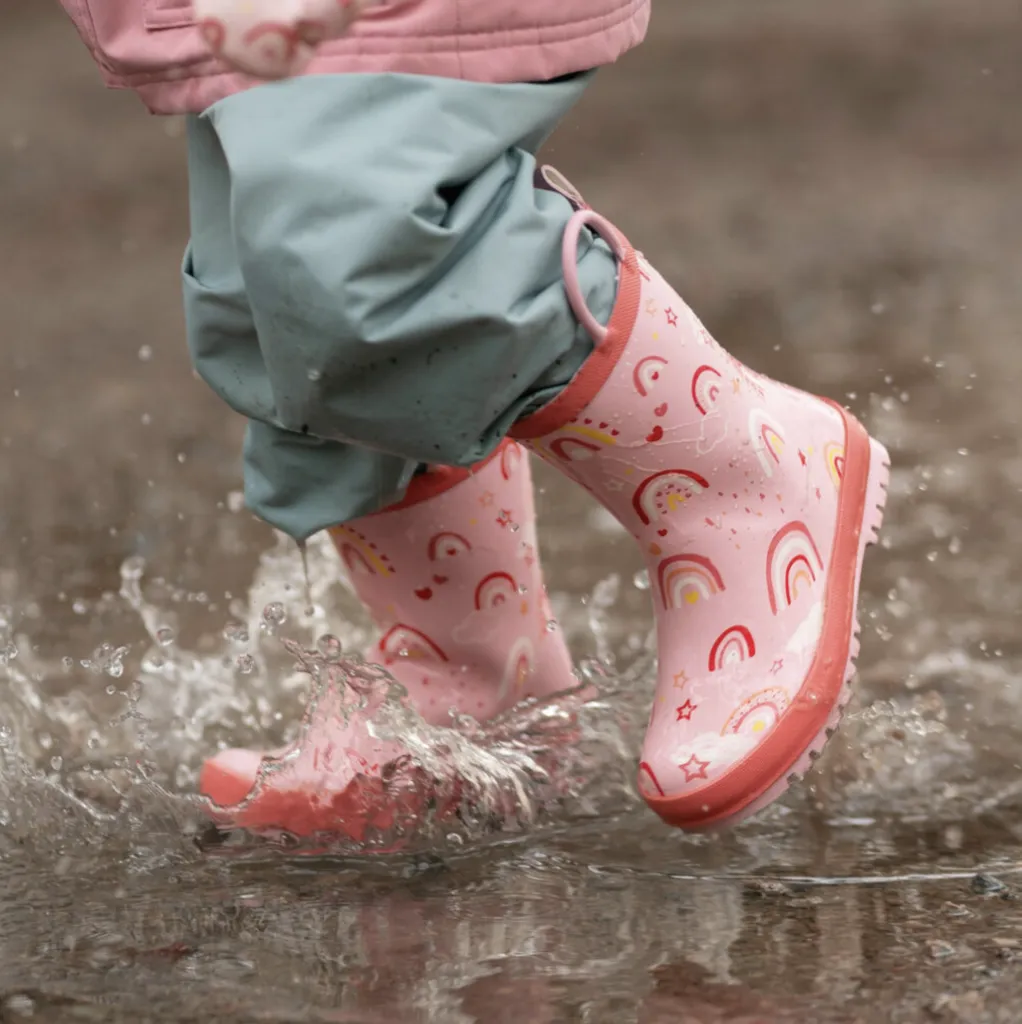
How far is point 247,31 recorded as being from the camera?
0.87 meters

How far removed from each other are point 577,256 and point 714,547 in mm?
193

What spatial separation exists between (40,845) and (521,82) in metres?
→ 0.51

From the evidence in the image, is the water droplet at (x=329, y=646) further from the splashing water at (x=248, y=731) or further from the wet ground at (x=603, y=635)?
the wet ground at (x=603, y=635)

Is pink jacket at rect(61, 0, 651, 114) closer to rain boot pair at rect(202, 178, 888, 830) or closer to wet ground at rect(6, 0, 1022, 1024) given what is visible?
rain boot pair at rect(202, 178, 888, 830)

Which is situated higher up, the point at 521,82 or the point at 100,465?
the point at 521,82

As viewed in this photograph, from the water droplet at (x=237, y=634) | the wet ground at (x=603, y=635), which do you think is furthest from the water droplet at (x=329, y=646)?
the water droplet at (x=237, y=634)

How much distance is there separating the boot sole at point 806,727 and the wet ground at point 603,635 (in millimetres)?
40

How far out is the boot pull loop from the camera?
0.90 metres

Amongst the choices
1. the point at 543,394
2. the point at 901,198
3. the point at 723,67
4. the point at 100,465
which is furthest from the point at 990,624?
the point at 723,67

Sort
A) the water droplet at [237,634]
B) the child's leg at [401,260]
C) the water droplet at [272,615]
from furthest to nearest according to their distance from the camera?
the water droplet at [237,634], the water droplet at [272,615], the child's leg at [401,260]

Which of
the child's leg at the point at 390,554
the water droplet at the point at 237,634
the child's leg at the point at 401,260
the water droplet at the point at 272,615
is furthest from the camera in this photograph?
the water droplet at the point at 237,634

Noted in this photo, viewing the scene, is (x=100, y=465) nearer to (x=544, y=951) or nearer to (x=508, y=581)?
(x=508, y=581)

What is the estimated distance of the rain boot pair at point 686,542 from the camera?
97 centimetres

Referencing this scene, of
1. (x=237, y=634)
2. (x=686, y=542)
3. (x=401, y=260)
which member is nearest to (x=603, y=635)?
(x=237, y=634)
